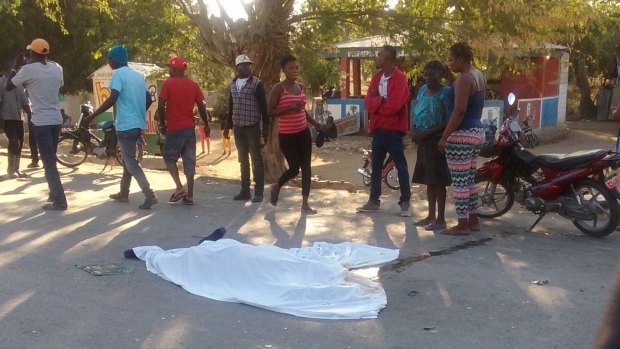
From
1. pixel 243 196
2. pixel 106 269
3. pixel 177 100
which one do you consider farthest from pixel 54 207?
pixel 106 269

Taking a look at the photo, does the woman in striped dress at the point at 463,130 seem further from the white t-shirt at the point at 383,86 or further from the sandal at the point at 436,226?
the white t-shirt at the point at 383,86

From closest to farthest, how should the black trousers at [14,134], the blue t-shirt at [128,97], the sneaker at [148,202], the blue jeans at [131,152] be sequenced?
the blue t-shirt at [128,97] < the blue jeans at [131,152] < the sneaker at [148,202] < the black trousers at [14,134]

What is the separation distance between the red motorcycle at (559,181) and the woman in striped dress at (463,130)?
68 centimetres

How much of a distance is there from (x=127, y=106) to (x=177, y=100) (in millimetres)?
565

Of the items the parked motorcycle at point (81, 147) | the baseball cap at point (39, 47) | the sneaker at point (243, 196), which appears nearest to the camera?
the baseball cap at point (39, 47)

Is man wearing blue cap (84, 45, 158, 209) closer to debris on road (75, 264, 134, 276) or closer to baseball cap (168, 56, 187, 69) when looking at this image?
baseball cap (168, 56, 187, 69)

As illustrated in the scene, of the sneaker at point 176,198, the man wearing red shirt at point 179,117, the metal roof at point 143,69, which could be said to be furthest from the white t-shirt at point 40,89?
the metal roof at point 143,69

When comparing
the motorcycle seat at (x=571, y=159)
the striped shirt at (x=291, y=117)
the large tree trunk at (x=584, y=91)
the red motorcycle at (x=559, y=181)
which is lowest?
the large tree trunk at (x=584, y=91)

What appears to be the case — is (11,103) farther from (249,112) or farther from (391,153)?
(391,153)

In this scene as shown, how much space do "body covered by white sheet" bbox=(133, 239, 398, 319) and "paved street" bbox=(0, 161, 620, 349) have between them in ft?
0.35

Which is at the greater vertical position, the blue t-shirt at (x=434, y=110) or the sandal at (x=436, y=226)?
the blue t-shirt at (x=434, y=110)

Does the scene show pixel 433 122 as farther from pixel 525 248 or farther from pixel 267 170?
pixel 267 170

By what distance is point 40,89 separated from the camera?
7.75 metres

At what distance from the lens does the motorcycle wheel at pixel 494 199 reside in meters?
7.83
